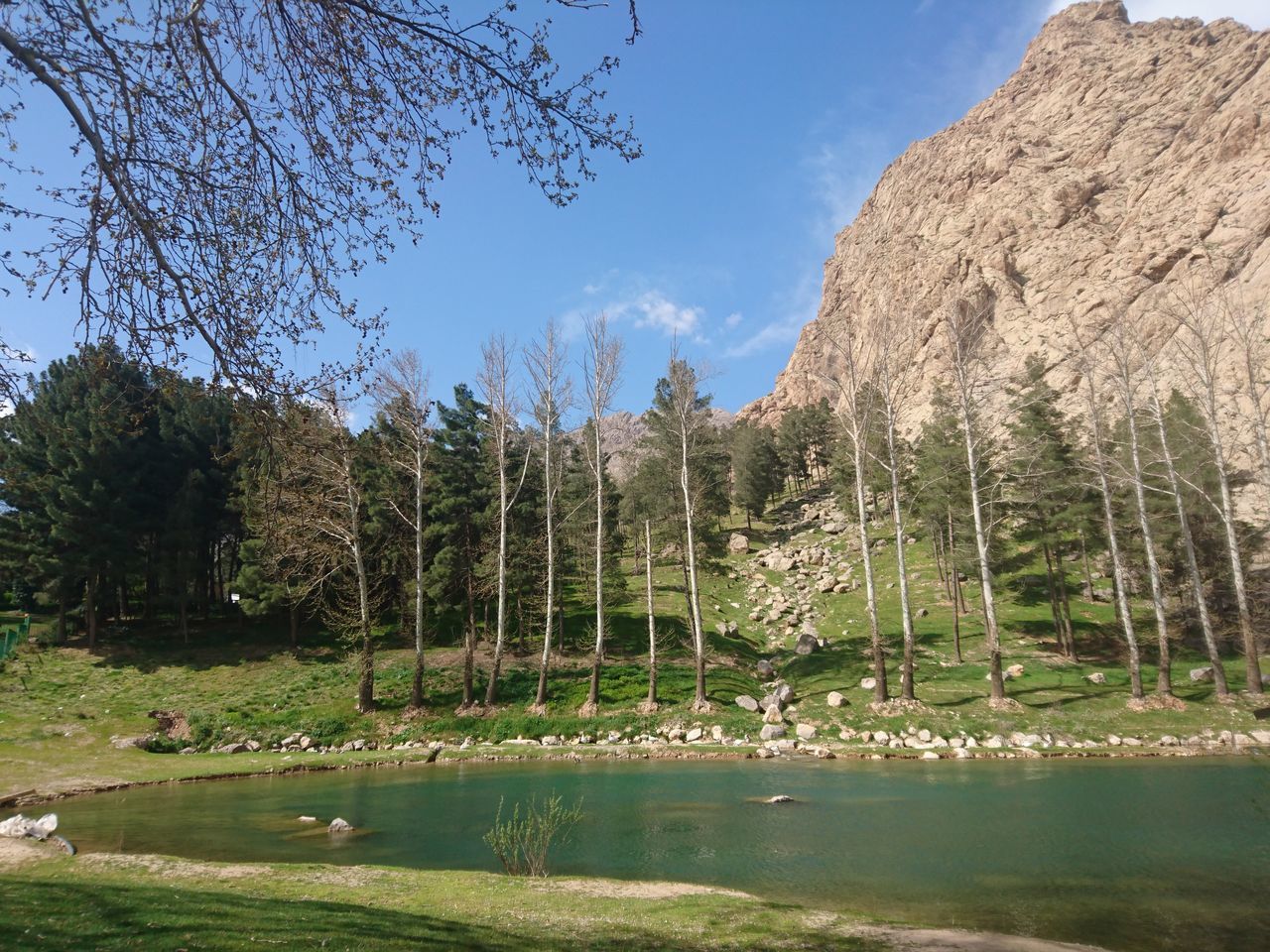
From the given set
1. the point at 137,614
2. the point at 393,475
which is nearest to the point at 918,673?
the point at 393,475

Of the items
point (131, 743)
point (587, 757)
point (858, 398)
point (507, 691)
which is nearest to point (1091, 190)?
point (858, 398)

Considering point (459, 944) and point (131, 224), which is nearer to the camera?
point (131, 224)

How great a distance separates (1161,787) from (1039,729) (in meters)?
6.81

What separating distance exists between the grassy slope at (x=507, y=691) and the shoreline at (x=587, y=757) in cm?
42

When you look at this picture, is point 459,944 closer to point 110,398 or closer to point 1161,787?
point 110,398

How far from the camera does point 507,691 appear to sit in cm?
2872

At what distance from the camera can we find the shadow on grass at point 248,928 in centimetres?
546

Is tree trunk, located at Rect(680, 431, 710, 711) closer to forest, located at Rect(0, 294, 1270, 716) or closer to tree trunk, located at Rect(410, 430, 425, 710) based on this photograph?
forest, located at Rect(0, 294, 1270, 716)

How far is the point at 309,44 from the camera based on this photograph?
18.7 ft

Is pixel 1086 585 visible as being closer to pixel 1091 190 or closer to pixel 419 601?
pixel 419 601

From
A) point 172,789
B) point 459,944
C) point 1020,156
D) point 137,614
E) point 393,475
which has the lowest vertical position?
point 172,789

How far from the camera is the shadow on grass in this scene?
5457mm

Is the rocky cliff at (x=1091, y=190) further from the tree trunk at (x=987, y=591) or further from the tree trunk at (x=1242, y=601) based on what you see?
the tree trunk at (x=1242, y=601)

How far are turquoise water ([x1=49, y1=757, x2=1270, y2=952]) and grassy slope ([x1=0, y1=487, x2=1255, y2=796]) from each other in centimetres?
377
